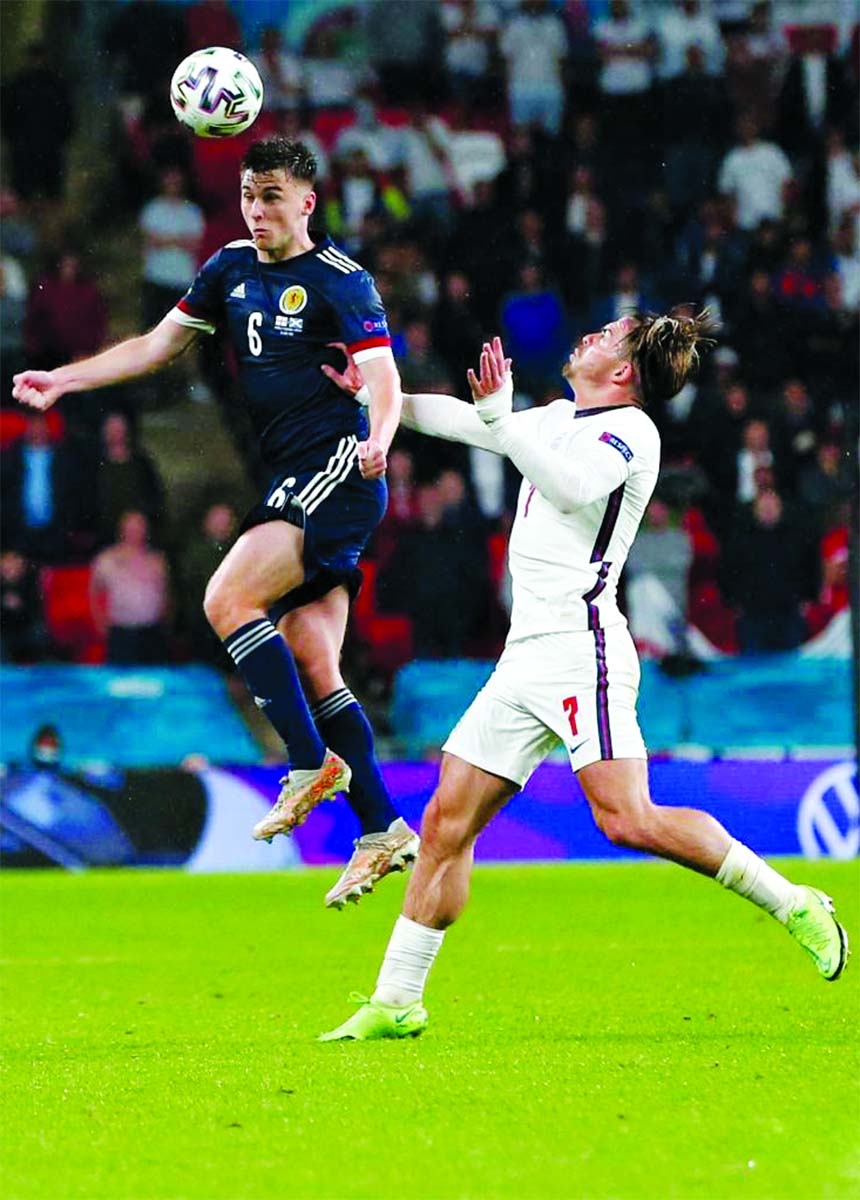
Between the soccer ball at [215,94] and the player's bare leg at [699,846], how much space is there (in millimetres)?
2418

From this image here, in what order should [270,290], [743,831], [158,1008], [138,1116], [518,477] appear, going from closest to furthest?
[138,1116], [270,290], [158,1008], [743,831], [518,477]

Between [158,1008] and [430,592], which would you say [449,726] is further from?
[158,1008]

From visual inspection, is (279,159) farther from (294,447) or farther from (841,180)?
(841,180)

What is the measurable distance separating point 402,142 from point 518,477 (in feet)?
12.7

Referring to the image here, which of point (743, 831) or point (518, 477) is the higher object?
point (518, 477)

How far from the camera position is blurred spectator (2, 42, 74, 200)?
57.6 ft

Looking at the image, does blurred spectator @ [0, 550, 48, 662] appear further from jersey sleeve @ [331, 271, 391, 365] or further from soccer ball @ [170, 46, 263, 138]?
jersey sleeve @ [331, 271, 391, 365]

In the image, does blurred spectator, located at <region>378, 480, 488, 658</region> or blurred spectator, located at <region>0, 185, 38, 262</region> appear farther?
blurred spectator, located at <region>0, 185, 38, 262</region>

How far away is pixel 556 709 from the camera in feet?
20.4

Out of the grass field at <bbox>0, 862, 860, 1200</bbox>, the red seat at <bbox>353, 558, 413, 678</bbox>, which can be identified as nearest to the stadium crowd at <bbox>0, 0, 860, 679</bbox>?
the red seat at <bbox>353, 558, 413, 678</bbox>

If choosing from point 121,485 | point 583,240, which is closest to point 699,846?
point 121,485

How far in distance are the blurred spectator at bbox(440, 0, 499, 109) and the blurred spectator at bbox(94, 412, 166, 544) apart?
5.01 meters

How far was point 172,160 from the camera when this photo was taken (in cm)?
1748

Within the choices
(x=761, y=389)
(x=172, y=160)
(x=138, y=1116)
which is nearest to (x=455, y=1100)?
(x=138, y=1116)
